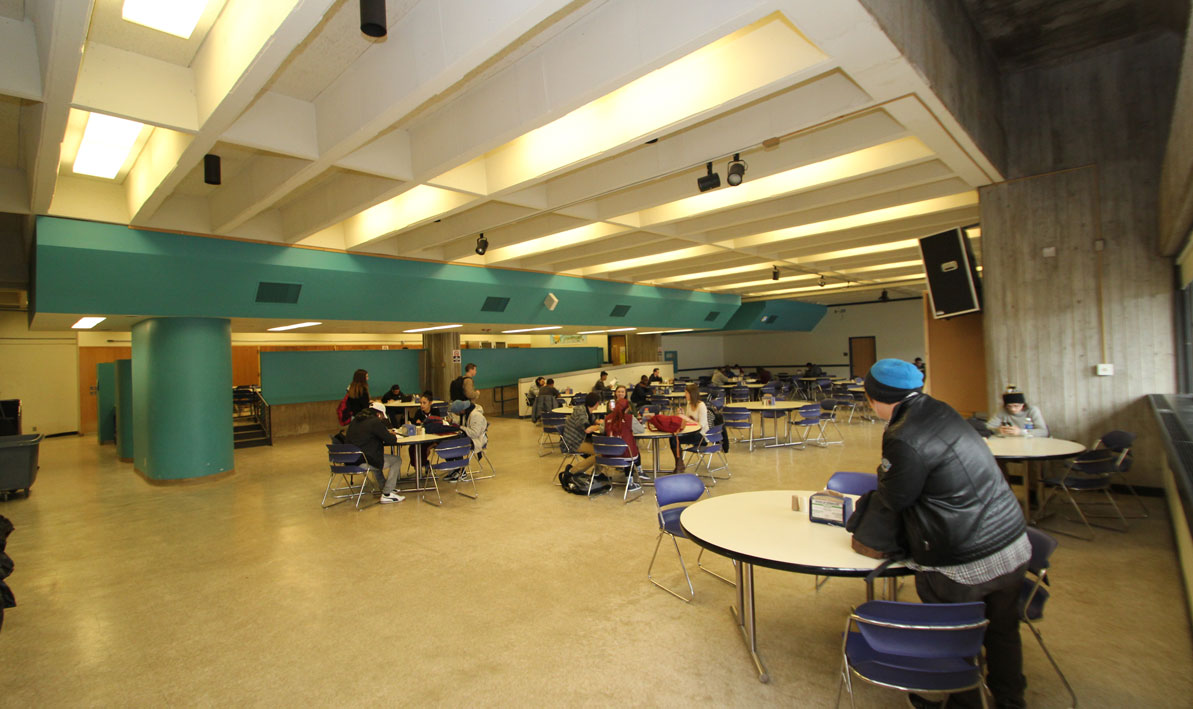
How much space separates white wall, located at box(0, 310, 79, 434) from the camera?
13.4 m

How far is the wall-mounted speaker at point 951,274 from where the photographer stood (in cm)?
623

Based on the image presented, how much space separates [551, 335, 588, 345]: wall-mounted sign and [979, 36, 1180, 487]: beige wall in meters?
16.0

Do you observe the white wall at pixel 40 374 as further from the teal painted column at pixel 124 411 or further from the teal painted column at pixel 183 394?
the teal painted column at pixel 183 394

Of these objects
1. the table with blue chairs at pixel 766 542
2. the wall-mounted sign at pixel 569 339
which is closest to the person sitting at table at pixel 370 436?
the table with blue chairs at pixel 766 542

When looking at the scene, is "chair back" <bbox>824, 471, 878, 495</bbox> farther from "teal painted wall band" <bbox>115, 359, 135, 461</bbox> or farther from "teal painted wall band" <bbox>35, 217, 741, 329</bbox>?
"teal painted wall band" <bbox>115, 359, 135, 461</bbox>

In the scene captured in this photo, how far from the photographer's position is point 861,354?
2202 cm

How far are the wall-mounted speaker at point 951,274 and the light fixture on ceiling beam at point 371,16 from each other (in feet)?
21.0

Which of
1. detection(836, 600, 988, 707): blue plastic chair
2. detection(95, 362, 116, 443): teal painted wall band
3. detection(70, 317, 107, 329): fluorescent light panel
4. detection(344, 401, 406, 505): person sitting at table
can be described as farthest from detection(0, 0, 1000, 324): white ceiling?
detection(95, 362, 116, 443): teal painted wall band

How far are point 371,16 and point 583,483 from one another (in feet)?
18.7

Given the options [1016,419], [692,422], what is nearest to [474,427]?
[692,422]

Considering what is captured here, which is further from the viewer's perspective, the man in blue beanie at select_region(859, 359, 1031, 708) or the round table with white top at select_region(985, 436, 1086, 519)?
the round table with white top at select_region(985, 436, 1086, 519)

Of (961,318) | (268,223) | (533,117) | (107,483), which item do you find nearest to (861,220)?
(961,318)

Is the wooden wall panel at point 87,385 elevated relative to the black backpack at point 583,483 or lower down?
elevated

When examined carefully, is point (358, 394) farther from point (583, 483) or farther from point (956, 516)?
point (956, 516)
